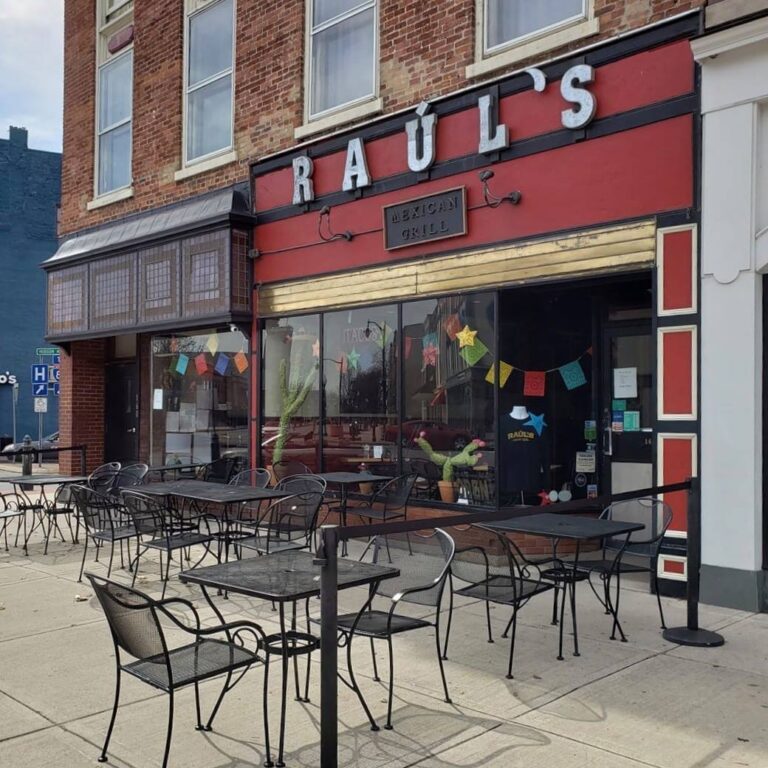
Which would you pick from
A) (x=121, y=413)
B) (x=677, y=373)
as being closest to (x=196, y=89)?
(x=121, y=413)

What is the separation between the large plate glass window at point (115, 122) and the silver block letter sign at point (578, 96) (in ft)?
26.8

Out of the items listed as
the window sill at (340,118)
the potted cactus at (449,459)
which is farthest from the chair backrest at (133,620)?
the window sill at (340,118)

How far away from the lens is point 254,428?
11.1 meters

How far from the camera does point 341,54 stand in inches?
395

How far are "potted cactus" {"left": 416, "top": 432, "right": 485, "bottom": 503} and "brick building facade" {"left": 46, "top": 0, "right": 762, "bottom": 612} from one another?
0.11m

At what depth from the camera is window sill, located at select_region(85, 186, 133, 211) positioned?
13.1m

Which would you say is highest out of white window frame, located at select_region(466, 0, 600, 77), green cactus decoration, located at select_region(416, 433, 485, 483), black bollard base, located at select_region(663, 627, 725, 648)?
white window frame, located at select_region(466, 0, 600, 77)

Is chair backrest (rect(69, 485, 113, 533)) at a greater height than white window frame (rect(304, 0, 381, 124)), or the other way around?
white window frame (rect(304, 0, 381, 124))

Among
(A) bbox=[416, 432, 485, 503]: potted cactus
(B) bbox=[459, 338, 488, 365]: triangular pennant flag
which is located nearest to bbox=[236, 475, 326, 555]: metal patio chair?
(A) bbox=[416, 432, 485, 503]: potted cactus

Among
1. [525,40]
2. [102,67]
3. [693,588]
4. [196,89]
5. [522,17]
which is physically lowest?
[693,588]

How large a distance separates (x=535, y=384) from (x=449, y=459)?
120 centimetres

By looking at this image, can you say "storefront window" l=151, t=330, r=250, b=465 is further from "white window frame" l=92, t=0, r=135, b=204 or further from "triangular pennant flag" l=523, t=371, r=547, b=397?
"triangular pennant flag" l=523, t=371, r=547, b=397

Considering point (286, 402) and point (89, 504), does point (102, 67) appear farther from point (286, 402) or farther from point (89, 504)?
point (89, 504)

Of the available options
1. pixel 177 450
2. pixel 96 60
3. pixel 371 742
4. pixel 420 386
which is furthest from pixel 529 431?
pixel 96 60
